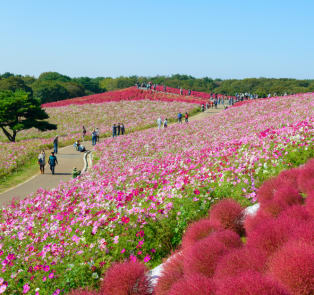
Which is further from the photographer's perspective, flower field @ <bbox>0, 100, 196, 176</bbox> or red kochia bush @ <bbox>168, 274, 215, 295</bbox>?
flower field @ <bbox>0, 100, 196, 176</bbox>


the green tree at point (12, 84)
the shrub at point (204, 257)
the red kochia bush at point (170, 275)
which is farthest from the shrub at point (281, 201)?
the green tree at point (12, 84)

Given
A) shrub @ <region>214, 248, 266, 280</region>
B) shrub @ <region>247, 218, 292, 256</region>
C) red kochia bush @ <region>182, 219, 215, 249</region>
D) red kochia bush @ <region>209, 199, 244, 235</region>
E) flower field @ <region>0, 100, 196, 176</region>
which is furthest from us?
flower field @ <region>0, 100, 196, 176</region>

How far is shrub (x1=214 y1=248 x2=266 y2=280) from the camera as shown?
3.02 metres

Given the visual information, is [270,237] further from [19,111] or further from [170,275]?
[19,111]

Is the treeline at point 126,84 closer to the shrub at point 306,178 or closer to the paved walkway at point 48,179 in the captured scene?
the paved walkway at point 48,179

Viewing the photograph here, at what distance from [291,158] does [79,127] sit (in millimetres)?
39006

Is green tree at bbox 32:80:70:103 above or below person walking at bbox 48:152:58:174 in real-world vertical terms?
above

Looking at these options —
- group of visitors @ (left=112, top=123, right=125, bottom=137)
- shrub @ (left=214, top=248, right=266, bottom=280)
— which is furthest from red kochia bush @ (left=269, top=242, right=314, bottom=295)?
group of visitors @ (left=112, top=123, right=125, bottom=137)

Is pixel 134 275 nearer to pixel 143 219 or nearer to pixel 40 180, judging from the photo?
pixel 143 219

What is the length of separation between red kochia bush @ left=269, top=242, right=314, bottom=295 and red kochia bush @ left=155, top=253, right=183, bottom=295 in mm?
1212

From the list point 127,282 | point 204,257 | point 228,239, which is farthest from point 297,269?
point 127,282

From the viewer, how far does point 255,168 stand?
27.8 feet

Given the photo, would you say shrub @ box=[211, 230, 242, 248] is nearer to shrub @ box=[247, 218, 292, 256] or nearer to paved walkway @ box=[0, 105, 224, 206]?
shrub @ box=[247, 218, 292, 256]

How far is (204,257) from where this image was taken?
3.46 meters
